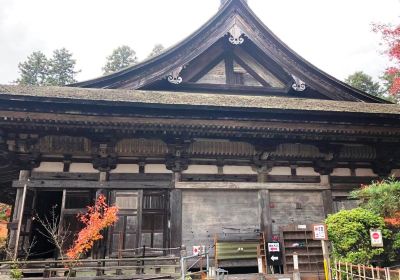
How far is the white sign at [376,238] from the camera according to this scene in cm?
870

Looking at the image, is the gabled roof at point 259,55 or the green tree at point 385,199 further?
the gabled roof at point 259,55

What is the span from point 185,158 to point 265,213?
342cm

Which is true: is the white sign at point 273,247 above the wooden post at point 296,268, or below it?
above

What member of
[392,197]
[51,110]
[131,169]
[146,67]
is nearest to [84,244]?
[131,169]

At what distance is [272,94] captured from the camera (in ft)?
46.3

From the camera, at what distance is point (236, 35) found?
13641mm

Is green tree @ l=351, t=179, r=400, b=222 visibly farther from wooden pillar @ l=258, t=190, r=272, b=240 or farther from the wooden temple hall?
wooden pillar @ l=258, t=190, r=272, b=240

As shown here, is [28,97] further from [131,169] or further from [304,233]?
[304,233]

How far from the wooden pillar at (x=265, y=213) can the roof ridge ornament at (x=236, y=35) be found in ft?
20.6

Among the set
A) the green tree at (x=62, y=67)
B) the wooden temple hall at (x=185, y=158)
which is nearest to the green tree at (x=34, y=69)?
the green tree at (x=62, y=67)

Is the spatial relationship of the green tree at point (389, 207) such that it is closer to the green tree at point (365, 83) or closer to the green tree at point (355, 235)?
the green tree at point (355, 235)

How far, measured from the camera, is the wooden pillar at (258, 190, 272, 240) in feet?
37.0

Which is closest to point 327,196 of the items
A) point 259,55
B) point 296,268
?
point 296,268

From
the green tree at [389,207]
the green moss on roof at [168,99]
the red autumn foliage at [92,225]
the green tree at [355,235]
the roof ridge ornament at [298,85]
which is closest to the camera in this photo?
the green tree at [355,235]
